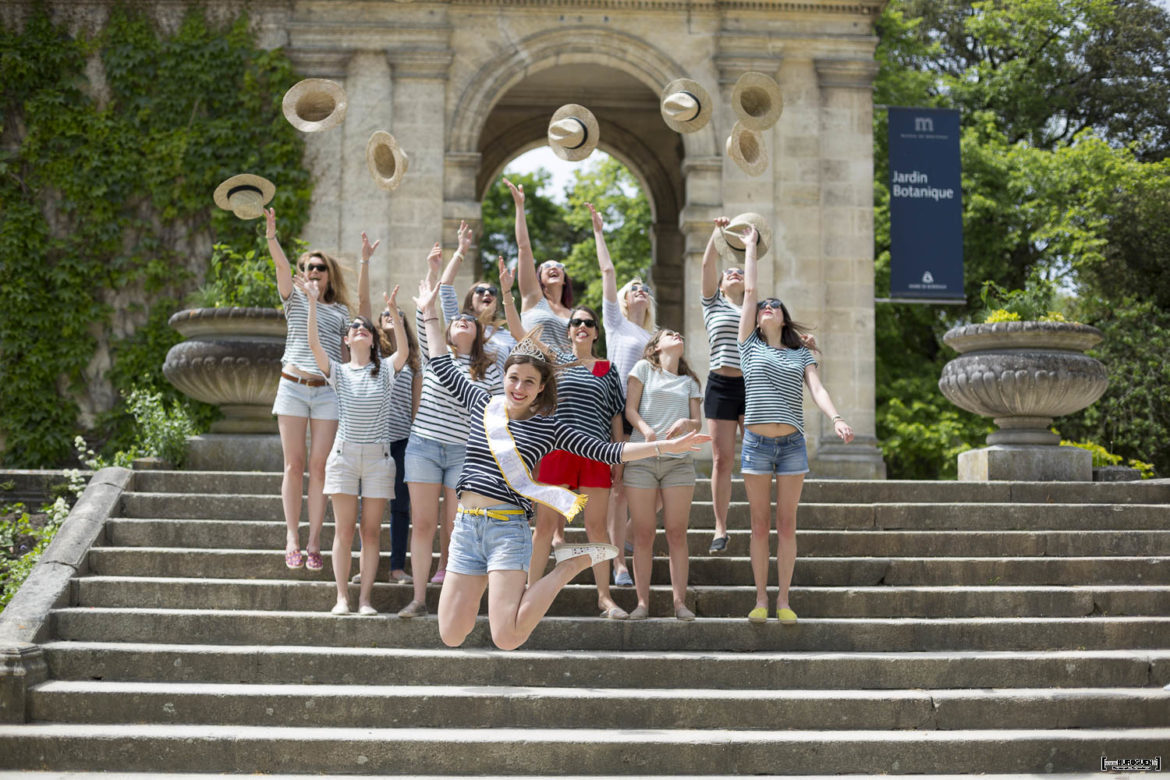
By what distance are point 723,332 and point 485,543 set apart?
8.79 ft

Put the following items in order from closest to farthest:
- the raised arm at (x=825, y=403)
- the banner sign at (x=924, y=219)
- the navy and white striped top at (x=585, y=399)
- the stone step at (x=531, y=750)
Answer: the stone step at (x=531, y=750) < the raised arm at (x=825, y=403) < the navy and white striped top at (x=585, y=399) < the banner sign at (x=924, y=219)

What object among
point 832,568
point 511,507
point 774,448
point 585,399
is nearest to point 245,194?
point 585,399

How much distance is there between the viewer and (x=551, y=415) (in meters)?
5.18

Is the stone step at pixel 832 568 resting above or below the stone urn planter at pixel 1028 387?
below

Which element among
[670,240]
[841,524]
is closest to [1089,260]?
[670,240]

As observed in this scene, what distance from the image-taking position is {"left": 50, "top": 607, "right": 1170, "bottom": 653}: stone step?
6.21 meters

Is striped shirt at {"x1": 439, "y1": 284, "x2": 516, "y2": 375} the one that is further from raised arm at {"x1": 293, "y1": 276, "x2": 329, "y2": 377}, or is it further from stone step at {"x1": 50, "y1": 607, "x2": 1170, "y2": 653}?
stone step at {"x1": 50, "y1": 607, "x2": 1170, "y2": 653}

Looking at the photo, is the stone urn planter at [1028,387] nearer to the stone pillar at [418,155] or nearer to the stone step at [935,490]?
the stone step at [935,490]

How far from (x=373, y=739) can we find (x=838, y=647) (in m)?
2.60

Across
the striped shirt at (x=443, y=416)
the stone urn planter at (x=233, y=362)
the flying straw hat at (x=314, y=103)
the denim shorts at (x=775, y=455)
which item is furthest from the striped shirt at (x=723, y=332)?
the stone urn planter at (x=233, y=362)

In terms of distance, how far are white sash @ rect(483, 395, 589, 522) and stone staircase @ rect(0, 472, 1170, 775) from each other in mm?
1321

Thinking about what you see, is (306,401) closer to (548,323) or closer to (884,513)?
(548,323)

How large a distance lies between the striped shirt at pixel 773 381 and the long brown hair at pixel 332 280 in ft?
8.42

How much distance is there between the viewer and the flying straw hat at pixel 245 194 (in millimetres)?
7664
